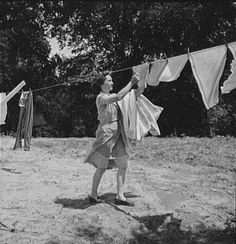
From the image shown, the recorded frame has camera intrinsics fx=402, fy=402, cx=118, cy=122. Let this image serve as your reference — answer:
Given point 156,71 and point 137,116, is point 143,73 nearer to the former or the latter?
point 156,71

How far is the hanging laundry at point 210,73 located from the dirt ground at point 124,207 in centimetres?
140

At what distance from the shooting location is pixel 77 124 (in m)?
26.7

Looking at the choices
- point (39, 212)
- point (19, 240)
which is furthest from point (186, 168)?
point (19, 240)

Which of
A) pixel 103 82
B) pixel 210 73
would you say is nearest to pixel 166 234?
pixel 210 73

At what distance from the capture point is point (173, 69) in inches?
174

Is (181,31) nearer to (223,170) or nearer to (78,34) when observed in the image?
(78,34)

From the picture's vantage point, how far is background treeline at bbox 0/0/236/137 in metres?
22.2

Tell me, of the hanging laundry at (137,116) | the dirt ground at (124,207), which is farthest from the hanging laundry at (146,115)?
the dirt ground at (124,207)

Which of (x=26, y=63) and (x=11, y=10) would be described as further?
(x=26, y=63)

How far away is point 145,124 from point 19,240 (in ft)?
6.49

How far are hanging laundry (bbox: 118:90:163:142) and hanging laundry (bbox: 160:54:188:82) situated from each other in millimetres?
476

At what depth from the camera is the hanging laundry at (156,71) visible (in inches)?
179

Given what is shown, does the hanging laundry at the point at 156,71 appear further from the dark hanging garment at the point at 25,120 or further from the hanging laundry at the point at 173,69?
the dark hanging garment at the point at 25,120

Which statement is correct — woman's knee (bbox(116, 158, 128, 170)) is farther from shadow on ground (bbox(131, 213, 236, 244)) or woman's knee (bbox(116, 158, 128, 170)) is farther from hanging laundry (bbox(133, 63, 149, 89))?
hanging laundry (bbox(133, 63, 149, 89))
